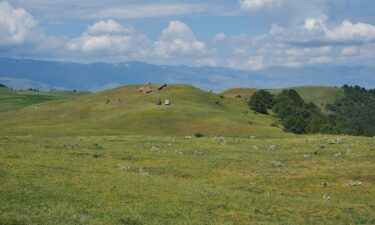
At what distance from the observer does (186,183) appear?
3800 cm

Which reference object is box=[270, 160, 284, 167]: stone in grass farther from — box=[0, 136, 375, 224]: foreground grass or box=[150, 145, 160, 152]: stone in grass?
box=[150, 145, 160, 152]: stone in grass

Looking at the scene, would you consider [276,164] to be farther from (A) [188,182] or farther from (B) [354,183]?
(A) [188,182]

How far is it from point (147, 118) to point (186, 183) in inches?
3099

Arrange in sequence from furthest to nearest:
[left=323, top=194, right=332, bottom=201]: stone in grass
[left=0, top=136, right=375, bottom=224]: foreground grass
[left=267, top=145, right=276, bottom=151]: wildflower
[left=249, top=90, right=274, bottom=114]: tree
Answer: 1. [left=249, top=90, right=274, bottom=114]: tree
2. [left=267, top=145, right=276, bottom=151]: wildflower
3. [left=323, top=194, right=332, bottom=201]: stone in grass
4. [left=0, top=136, right=375, bottom=224]: foreground grass

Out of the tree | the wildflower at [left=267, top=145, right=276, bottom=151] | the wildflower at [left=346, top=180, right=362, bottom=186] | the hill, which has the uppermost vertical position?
the tree

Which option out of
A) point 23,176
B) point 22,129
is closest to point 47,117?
point 22,129

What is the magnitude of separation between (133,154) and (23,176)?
2096 cm

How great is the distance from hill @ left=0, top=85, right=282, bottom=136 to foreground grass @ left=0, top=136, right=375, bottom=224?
39779 mm

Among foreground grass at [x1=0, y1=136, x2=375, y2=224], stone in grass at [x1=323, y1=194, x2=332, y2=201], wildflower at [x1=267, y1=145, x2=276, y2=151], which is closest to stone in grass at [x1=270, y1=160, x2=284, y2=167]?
foreground grass at [x1=0, y1=136, x2=375, y2=224]

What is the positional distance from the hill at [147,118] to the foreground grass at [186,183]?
39.8 metres

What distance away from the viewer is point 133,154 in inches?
2087

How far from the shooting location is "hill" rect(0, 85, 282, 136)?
3986 inches

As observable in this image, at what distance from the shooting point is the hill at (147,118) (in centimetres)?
10125

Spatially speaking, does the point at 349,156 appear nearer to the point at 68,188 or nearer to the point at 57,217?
the point at 68,188
